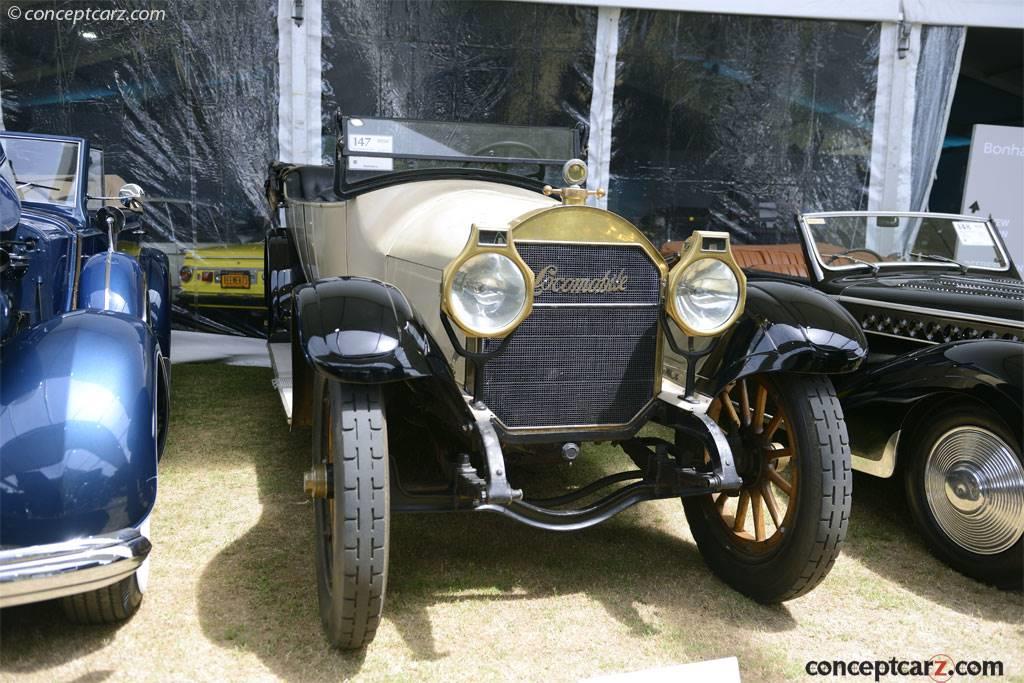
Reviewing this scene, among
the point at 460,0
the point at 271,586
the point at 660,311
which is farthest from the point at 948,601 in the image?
the point at 460,0

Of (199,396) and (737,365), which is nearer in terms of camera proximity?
(737,365)

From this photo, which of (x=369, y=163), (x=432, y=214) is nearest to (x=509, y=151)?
(x=369, y=163)

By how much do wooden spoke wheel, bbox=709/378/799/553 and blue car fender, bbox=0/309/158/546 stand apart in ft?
5.45

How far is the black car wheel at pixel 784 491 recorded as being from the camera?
236 centimetres

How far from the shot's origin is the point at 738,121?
6680 mm

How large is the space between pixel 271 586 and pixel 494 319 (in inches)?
43.9

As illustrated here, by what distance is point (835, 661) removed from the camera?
7.42 feet

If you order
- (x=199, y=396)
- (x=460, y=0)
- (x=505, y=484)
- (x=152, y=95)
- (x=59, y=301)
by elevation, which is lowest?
(x=199, y=396)

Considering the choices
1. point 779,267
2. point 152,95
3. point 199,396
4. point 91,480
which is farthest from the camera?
point 152,95

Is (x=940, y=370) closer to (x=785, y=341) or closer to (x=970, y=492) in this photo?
(x=970, y=492)

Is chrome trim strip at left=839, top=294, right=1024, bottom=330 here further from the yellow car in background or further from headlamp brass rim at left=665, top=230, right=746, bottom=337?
the yellow car in background

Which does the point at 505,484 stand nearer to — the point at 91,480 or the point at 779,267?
the point at 91,480

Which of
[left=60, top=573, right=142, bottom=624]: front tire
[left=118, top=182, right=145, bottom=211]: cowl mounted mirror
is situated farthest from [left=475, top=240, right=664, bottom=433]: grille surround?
[left=118, top=182, right=145, bottom=211]: cowl mounted mirror

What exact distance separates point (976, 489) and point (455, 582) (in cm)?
178
